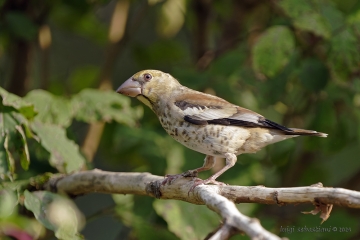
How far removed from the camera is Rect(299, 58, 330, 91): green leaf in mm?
4890

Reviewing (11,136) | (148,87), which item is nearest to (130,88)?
(148,87)

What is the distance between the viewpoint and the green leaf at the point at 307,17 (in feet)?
14.8

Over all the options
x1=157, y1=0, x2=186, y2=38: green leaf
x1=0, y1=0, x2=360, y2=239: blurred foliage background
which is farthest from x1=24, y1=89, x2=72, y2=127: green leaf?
x1=157, y1=0, x2=186, y2=38: green leaf

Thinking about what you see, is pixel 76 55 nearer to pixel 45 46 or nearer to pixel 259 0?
pixel 45 46

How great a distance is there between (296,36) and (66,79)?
3326mm

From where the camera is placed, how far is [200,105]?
171 inches

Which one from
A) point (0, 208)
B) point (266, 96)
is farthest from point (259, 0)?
point (0, 208)

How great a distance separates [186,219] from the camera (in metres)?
4.61

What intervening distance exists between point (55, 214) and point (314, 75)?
2454 millimetres

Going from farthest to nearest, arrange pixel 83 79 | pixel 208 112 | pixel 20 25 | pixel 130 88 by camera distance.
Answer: pixel 83 79
pixel 20 25
pixel 130 88
pixel 208 112

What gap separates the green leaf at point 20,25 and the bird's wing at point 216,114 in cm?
169

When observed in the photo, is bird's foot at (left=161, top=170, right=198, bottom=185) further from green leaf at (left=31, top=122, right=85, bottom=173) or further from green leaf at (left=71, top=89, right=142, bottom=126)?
green leaf at (left=71, top=89, right=142, bottom=126)

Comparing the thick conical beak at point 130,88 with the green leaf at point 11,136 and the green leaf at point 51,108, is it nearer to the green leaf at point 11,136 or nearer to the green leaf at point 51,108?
the green leaf at point 51,108

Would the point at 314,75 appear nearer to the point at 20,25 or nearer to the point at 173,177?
the point at 173,177
